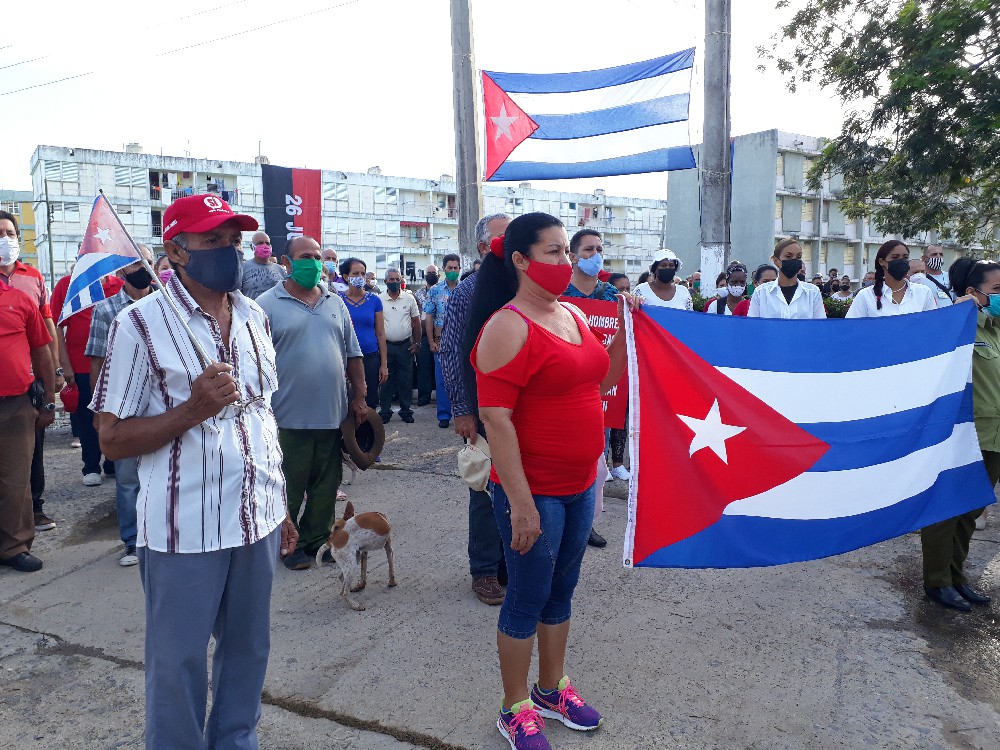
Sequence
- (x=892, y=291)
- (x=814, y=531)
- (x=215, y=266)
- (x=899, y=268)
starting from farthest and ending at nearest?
1. (x=892, y=291)
2. (x=899, y=268)
3. (x=814, y=531)
4. (x=215, y=266)

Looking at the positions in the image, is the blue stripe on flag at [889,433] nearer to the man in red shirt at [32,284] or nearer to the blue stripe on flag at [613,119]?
the man in red shirt at [32,284]

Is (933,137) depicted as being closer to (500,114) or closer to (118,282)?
(500,114)

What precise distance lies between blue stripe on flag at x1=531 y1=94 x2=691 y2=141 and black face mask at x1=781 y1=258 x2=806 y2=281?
10.5 feet

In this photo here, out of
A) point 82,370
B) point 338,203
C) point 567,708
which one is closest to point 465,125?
point 82,370

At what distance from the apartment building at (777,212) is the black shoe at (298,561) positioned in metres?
46.5

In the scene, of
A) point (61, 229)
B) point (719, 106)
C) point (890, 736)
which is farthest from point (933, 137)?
point (61, 229)

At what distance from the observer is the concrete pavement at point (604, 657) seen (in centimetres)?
→ 287

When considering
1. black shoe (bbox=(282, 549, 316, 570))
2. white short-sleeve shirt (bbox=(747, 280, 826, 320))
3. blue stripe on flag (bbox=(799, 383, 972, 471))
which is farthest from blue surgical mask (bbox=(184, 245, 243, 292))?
white short-sleeve shirt (bbox=(747, 280, 826, 320))

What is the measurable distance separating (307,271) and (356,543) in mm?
1639

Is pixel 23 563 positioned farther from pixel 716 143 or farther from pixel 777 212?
pixel 777 212

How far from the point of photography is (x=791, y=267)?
20.9 feet

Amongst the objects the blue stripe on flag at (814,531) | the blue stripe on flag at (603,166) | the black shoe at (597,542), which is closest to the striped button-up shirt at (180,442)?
the blue stripe on flag at (814,531)

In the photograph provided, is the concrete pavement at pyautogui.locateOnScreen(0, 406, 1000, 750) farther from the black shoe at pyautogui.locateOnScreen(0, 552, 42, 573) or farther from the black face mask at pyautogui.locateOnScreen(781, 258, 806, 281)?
the black face mask at pyautogui.locateOnScreen(781, 258, 806, 281)

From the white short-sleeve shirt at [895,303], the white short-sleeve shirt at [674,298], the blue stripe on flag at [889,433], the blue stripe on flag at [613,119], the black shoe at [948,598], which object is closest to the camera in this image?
the blue stripe on flag at [889,433]
